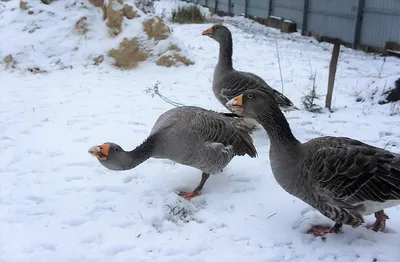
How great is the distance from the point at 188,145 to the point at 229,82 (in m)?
2.38

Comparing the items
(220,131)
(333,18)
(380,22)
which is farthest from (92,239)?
(333,18)

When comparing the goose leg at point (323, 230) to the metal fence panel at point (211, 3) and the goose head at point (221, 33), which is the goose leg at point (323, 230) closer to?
the goose head at point (221, 33)

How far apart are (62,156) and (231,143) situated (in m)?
2.31

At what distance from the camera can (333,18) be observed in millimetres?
15422

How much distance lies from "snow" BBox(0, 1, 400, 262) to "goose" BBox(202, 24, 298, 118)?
597mm

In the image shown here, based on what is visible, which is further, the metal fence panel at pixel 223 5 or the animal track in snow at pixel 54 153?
the metal fence panel at pixel 223 5

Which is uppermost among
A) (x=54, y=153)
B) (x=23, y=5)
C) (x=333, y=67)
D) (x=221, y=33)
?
(x=23, y=5)

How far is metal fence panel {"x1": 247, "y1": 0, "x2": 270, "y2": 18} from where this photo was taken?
20594 millimetres

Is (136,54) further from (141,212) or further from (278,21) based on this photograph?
(278,21)

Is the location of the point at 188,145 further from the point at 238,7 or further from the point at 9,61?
the point at 238,7

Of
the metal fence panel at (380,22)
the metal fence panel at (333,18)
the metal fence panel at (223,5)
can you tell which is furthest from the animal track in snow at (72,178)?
the metal fence panel at (223,5)

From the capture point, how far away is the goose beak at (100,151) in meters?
3.87

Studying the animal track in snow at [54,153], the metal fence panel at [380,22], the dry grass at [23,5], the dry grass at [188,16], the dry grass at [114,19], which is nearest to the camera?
the animal track in snow at [54,153]

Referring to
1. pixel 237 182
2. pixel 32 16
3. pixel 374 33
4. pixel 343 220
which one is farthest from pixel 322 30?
pixel 343 220
